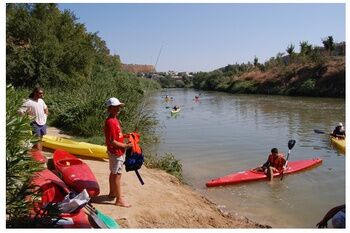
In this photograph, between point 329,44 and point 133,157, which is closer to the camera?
point 133,157

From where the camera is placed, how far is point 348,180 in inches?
174

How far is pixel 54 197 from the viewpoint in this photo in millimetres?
5105

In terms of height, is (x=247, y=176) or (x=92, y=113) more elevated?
(x=92, y=113)

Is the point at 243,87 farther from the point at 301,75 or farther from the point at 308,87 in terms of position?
the point at 308,87

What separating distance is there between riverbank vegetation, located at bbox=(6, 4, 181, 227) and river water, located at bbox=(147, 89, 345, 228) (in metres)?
1.36

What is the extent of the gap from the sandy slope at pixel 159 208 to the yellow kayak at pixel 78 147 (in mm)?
1055

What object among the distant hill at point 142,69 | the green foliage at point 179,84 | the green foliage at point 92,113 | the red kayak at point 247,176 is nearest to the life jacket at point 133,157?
the red kayak at point 247,176

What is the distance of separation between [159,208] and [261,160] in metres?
6.89

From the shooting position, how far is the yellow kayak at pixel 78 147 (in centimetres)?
892

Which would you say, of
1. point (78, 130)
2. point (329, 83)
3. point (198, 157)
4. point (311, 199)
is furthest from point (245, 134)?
point (329, 83)

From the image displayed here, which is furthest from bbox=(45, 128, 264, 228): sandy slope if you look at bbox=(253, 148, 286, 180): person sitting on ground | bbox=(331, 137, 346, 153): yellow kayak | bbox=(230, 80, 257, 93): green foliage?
bbox=(230, 80, 257, 93): green foliage

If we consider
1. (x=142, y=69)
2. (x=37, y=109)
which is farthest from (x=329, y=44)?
(x=37, y=109)

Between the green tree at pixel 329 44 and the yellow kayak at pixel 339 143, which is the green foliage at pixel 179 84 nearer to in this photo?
the green tree at pixel 329 44

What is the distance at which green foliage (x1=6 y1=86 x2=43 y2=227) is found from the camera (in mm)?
3799
